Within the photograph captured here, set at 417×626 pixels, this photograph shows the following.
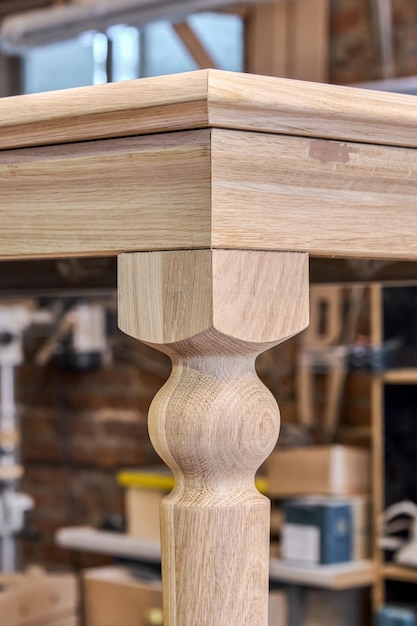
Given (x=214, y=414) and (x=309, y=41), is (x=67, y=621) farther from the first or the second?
(x=214, y=414)

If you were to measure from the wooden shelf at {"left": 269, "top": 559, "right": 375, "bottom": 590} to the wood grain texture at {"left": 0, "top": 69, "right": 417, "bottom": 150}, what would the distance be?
86.6 inches

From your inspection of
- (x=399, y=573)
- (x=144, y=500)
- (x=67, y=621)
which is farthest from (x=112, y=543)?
(x=399, y=573)

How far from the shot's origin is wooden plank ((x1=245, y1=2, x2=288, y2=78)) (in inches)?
135

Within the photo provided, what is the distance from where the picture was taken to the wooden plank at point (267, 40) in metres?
3.43

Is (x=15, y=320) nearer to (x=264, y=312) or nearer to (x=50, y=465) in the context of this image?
(x=50, y=465)

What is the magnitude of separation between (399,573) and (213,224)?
2.40 m

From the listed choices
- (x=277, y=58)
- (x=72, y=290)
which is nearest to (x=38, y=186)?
(x=72, y=290)

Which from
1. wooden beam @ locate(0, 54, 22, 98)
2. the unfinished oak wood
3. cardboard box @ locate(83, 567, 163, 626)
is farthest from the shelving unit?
the unfinished oak wood

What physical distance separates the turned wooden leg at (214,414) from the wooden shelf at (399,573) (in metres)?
2.23

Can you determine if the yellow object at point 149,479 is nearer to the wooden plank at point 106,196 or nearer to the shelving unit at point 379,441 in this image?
the shelving unit at point 379,441

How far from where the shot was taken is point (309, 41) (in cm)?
338

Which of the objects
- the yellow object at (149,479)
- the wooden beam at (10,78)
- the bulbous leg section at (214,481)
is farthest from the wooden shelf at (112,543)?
the bulbous leg section at (214,481)

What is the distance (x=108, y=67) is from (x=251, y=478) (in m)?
3.41

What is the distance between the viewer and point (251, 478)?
82cm
